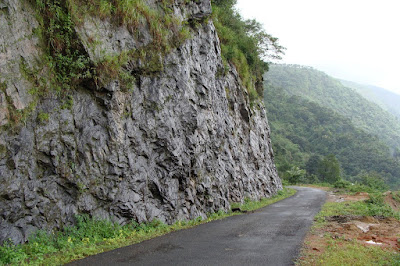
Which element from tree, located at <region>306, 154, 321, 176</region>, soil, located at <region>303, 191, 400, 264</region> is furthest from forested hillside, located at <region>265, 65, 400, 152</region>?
soil, located at <region>303, 191, 400, 264</region>

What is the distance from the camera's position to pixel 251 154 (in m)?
21.5

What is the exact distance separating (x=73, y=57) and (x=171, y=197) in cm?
575

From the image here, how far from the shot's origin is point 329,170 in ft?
167

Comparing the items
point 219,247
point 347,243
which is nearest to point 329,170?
point 347,243

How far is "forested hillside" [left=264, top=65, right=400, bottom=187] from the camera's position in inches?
2242

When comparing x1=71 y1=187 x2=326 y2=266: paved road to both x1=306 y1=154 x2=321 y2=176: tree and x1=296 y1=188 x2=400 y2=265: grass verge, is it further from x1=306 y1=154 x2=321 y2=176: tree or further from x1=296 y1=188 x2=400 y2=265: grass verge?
x1=306 y1=154 x2=321 y2=176: tree

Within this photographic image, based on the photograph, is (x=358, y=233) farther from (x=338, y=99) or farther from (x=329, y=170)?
(x=338, y=99)

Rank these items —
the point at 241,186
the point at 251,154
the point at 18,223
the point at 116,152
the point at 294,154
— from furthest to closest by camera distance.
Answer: the point at 294,154, the point at 251,154, the point at 241,186, the point at 116,152, the point at 18,223

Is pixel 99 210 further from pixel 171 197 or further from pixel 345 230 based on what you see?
pixel 345 230

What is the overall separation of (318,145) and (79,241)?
235ft

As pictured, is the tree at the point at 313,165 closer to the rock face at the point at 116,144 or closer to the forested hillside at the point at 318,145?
the forested hillside at the point at 318,145

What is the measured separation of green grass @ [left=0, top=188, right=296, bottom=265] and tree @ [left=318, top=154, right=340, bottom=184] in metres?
46.1

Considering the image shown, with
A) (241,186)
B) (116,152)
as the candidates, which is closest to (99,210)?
(116,152)

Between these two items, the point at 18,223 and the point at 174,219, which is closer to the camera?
the point at 18,223
